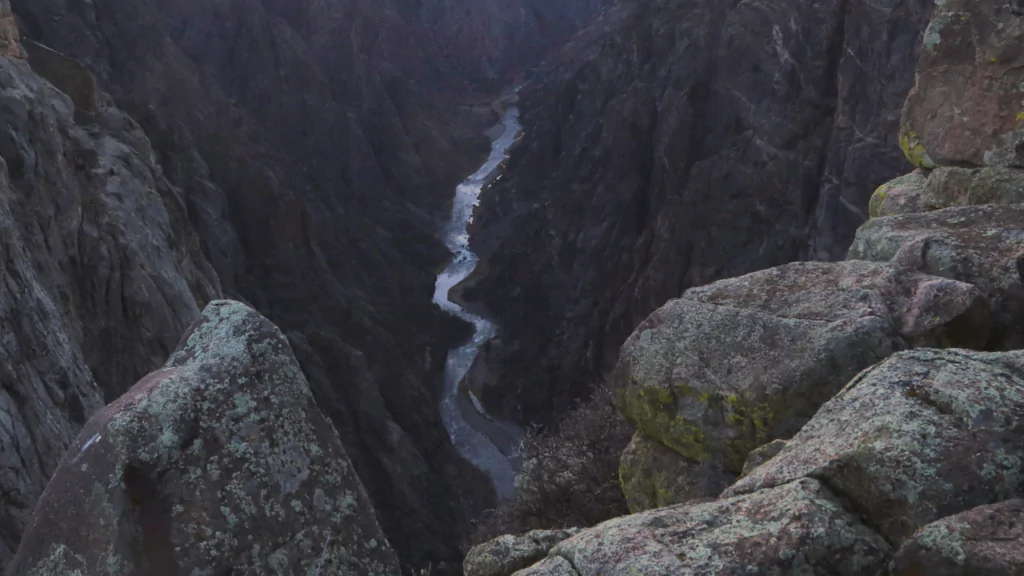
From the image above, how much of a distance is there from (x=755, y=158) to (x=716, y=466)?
43.4 meters

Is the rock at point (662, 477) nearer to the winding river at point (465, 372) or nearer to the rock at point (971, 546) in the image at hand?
the rock at point (971, 546)

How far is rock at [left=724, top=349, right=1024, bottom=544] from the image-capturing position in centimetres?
476

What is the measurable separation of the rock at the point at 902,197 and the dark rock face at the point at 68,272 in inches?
517

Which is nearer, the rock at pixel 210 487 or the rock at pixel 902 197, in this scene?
the rock at pixel 210 487

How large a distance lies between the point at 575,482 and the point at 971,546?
10.3m

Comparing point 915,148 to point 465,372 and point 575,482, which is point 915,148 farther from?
point 465,372

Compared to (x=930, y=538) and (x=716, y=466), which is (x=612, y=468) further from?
(x=930, y=538)

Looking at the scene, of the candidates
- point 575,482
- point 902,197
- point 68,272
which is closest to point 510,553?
point 575,482

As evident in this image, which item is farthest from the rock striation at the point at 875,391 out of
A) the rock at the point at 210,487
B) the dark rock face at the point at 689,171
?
the dark rock face at the point at 689,171

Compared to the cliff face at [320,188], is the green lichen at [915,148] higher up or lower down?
higher up

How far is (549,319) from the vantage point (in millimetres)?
61250

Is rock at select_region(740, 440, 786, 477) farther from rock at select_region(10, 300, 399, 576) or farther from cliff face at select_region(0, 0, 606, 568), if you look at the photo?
cliff face at select_region(0, 0, 606, 568)

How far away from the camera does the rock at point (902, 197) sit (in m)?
12.4

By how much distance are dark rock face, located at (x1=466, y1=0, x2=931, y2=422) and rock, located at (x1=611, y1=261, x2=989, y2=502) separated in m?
33.3
